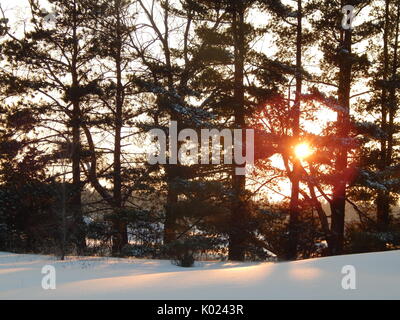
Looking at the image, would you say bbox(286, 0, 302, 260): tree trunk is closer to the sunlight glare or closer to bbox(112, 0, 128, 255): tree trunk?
the sunlight glare

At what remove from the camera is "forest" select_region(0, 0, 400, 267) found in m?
16.8

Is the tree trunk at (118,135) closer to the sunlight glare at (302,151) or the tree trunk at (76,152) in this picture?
the tree trunk at (76,152)

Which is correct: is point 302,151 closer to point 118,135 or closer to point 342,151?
point 342,151

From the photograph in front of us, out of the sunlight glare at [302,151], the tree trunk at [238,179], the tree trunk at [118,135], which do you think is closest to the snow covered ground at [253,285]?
the tree trunk at [238,179]

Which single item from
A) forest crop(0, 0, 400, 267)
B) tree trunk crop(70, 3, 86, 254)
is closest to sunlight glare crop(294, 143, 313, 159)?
forest crop(0, 0, 400, 267)

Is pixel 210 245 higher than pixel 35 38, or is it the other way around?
pixel 35 38

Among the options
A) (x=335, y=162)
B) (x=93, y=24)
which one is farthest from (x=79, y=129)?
(x=335, y=162)

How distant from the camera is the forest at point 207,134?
16828mm

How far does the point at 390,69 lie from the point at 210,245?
10.9m

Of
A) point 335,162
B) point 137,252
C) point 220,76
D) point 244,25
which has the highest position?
point 244,25

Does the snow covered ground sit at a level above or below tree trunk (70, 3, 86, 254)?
below
